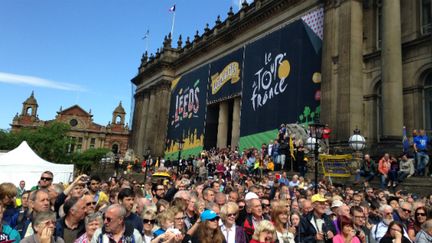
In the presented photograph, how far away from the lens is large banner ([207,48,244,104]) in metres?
31.0

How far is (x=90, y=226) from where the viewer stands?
4121mm

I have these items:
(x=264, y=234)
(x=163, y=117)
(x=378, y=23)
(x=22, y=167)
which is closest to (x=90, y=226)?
(x=264, y=234)

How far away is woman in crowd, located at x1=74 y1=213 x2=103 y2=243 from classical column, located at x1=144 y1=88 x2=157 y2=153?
38618 millimetres

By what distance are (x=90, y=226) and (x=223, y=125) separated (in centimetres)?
3040

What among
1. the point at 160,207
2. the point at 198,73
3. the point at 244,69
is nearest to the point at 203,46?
the point at 198,73

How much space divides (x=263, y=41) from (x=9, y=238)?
85.5 feet

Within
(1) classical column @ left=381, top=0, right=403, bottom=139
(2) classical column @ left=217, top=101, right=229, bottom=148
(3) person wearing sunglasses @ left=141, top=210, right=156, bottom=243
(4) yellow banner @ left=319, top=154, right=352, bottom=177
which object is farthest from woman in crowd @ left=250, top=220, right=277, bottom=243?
(2) classical column @ left=217, top=101, right=229, bottom=148

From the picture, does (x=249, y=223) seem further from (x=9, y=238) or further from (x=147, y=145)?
(x=147, y=145)

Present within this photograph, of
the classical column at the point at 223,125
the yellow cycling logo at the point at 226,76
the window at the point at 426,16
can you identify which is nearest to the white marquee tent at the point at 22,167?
the yellow cycling logo at the point at 226,76

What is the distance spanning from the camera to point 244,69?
2983cm

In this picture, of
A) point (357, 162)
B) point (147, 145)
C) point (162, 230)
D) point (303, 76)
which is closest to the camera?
point (162, 230)

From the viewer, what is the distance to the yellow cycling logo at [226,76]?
3114cm

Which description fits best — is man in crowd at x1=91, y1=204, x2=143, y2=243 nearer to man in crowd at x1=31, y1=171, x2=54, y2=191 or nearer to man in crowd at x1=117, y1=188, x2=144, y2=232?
man in crowd at x1=117, y1=188, x2=144, y2=232

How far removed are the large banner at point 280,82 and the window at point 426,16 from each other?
5619 mm
